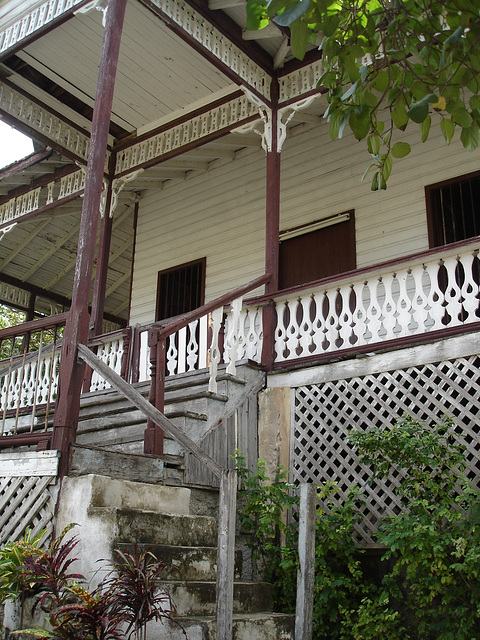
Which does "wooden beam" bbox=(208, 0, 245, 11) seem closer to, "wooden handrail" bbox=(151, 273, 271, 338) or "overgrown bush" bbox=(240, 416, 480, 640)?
"wooden handrail" bbox=(151, 273, 271, 338)

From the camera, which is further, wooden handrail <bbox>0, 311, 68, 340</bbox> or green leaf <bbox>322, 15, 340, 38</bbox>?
wooden handrail <bbox>0, 311, 68, 340</bbox>

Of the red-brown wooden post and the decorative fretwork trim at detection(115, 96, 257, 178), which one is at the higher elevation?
the decorative fretwork trim at detection(115, 96, 257, 178)

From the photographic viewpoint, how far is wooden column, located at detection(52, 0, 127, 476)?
20.4 ft

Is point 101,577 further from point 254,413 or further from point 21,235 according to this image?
point 21,235

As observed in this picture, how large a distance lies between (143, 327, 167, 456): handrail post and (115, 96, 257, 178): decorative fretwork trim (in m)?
4.71

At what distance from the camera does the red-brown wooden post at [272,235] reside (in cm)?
871

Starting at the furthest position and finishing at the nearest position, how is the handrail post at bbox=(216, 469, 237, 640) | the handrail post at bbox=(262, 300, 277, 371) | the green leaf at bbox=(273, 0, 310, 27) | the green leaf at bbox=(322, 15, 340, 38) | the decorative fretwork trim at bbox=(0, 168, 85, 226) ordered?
the decorative fretwork trim at bbox=(0, 168, 85, 226) < the handrail post at bbox=(262, 300, 277, 371) < the handrail post at bbox=(216, 469, 237, 640) < the green leaf at bbox=(322, 15, 340, 38) < the green leaf at bbox=(273, 0, 310, 27)

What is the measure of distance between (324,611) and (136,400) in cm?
247

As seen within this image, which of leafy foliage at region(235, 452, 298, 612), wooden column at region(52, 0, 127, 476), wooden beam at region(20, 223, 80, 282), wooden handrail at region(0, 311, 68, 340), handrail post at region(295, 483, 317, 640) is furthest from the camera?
wooden beam at region(20, 223, 80, 282)

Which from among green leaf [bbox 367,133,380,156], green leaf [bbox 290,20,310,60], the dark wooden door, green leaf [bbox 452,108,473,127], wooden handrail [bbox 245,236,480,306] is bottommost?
green leaf [bbox 452,108,473,127]

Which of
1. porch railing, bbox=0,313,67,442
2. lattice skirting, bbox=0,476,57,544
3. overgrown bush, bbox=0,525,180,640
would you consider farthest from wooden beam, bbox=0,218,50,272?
overgrown bush, bbox=0,525,180,640

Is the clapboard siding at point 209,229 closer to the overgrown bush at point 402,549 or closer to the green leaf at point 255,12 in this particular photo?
the overgrown bush at point 402,549

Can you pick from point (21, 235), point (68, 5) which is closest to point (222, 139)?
point (68, 5)

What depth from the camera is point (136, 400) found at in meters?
6.08
